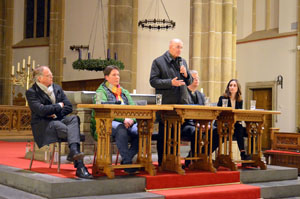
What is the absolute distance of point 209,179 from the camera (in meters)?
5.82

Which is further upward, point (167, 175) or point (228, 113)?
point (228, 113)

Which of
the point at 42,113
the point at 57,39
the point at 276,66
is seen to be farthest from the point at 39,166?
the point at 276,66

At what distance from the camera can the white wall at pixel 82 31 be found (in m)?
13.9

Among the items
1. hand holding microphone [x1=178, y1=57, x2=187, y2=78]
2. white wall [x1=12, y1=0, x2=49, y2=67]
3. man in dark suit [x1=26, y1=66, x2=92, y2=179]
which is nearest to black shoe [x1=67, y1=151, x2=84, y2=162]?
man in dark suit [x1=26, y1=66, x2=92, y2=179]

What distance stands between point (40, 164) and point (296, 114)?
10.6 metres

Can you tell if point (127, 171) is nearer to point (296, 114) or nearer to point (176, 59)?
point (176, 59)

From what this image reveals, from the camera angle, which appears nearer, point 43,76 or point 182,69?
point 43,76

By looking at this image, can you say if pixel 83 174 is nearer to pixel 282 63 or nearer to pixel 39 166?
pixel 39 166

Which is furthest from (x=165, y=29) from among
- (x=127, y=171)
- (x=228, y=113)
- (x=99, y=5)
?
(x=127, y=171)

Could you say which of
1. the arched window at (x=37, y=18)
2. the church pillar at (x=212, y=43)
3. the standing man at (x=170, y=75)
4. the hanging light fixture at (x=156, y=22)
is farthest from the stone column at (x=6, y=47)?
the standing man at (x=170, y=75)

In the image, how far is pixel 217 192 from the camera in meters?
5.47

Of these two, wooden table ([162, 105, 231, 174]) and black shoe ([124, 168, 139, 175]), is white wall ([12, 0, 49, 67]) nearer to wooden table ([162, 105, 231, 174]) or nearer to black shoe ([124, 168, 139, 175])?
wooden table ([162, 105, 231, 174])

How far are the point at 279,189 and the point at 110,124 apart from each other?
94.8 inches

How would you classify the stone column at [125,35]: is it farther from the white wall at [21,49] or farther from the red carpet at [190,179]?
the red carpet at [190,179]
